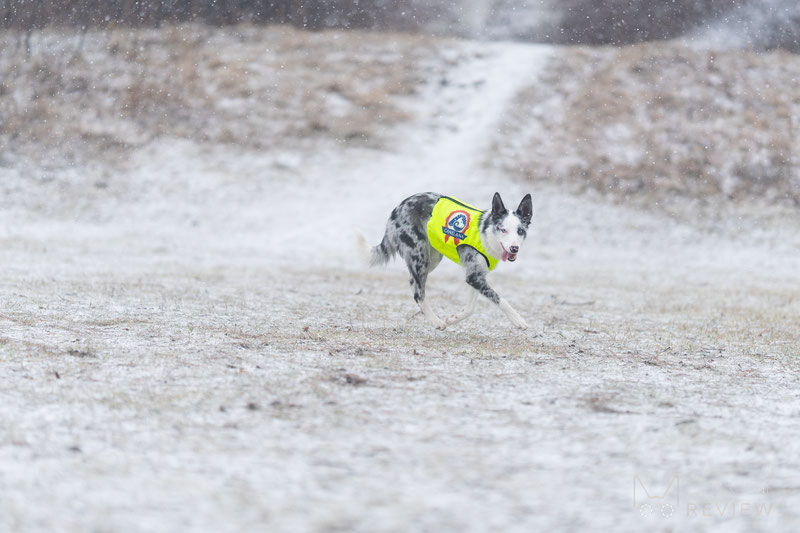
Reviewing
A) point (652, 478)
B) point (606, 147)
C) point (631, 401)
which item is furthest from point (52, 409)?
point (606, 147)

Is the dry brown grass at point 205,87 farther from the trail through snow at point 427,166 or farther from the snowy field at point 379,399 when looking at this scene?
the snowy field at point 379,399

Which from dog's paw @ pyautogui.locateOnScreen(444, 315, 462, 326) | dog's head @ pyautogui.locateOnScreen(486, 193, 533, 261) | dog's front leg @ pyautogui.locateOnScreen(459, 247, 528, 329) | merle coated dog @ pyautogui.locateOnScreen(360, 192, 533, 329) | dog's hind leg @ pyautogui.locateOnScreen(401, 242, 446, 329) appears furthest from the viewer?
dog's hind leg @ pyautogui.locateOnScreen(401, 242, 446, 329)

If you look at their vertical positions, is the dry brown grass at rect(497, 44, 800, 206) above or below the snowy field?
above

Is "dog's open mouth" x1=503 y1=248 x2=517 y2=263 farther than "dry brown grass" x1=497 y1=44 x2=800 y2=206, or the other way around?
"dry brown grass" x1=497 y1=44 x2=800 y2=206

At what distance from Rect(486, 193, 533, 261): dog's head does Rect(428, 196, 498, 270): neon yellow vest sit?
190mm

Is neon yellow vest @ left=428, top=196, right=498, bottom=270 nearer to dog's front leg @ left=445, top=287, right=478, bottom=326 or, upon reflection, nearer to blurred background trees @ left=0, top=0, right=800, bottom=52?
dog's front leg @ left=445, top=287, right=478, bottom=326

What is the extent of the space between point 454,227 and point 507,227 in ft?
2.16

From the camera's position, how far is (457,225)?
7.69 metres

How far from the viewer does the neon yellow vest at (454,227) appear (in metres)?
7.66

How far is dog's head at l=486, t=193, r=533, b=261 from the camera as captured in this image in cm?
715

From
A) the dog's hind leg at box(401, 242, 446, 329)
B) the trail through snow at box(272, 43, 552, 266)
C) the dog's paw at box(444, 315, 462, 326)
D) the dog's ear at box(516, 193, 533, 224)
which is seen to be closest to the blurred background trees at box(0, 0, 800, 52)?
the trail through snow at box(272, 43, 552, 266)

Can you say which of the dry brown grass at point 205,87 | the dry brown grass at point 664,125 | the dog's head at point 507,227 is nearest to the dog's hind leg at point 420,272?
the dog's head at point 507,227

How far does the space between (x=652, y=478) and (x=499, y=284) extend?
1090 cm

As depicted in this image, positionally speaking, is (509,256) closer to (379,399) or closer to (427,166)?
(379,399)
